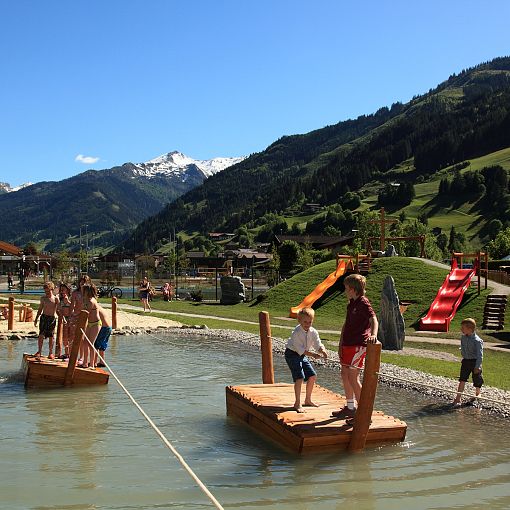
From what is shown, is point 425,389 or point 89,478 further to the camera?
point 425,389

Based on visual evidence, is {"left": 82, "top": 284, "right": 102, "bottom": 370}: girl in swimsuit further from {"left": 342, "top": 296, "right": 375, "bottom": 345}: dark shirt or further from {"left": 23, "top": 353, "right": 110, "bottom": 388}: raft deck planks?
{"left": 342, "top": 296, "right": 375, "bottom": 345}: dark shirt

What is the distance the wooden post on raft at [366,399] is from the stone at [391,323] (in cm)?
1375

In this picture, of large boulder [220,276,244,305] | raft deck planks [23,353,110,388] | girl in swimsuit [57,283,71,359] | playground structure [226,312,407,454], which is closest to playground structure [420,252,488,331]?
large boulder [220,276,244,305]

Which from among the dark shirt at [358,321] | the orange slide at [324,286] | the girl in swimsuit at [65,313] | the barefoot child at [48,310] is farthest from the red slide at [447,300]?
the dark shirt at [358,321]

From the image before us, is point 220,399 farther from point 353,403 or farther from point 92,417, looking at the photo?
point 353,403

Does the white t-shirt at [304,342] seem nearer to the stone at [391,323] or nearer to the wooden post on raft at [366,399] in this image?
the wooden post on raft at [366,399]

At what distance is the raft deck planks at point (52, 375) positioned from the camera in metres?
16.0

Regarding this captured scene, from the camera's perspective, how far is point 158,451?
11.0 meters

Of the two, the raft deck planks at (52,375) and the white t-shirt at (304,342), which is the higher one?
the white t-shirt at (304,342)

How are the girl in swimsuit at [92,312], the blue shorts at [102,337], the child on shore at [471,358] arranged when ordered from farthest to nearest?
the blue shorts at [102,337]
the girl in swimsuit at [92,312]
the child on shore at [471,358]

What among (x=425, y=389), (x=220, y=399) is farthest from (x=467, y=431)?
(x=220, y=399)

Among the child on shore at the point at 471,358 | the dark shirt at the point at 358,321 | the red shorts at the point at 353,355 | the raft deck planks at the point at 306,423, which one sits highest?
the dark shirt at the point at 358,321

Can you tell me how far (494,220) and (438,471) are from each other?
15748 centimetres

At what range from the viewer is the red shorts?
10445 millimetres
